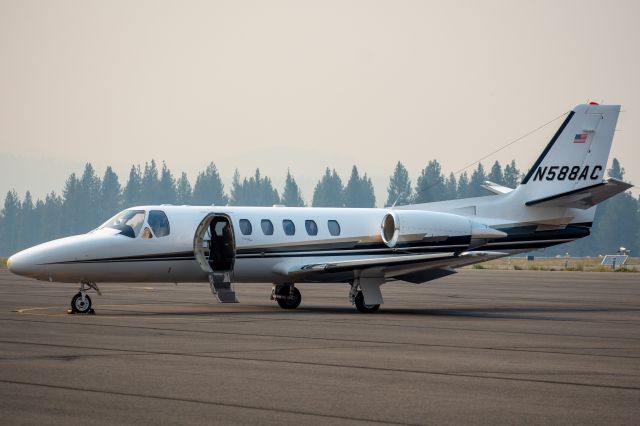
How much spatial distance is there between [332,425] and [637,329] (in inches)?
558

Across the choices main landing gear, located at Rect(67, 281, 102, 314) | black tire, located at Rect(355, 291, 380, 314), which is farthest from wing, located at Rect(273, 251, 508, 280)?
main landing gear, located at Rect(67, 281, 102, 314)

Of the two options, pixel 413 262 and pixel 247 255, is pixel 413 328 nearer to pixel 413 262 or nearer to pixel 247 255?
pixel 413 262

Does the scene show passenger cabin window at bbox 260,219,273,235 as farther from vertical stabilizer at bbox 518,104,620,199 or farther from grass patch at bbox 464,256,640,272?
grass patch at bbox 464,256,640,272

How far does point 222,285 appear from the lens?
89.4 feet

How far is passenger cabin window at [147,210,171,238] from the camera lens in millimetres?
26484

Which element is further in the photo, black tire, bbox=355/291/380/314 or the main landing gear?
black tire, bbox=355/291/380/314

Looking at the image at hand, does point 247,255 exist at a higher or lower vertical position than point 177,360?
higher

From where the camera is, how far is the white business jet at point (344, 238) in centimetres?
2564

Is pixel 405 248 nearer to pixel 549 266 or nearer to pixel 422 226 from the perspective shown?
pixel 422 226

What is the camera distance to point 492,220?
30.7 m

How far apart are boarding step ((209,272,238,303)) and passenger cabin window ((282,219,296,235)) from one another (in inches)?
84.4

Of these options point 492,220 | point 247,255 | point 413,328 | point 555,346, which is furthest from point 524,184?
point 555,346

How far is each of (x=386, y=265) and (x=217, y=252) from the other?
4.51 m

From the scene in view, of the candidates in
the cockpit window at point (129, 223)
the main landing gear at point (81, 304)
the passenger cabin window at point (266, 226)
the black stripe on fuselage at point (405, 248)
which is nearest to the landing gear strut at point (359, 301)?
the black stripe on fuselage at point (405, 248)
